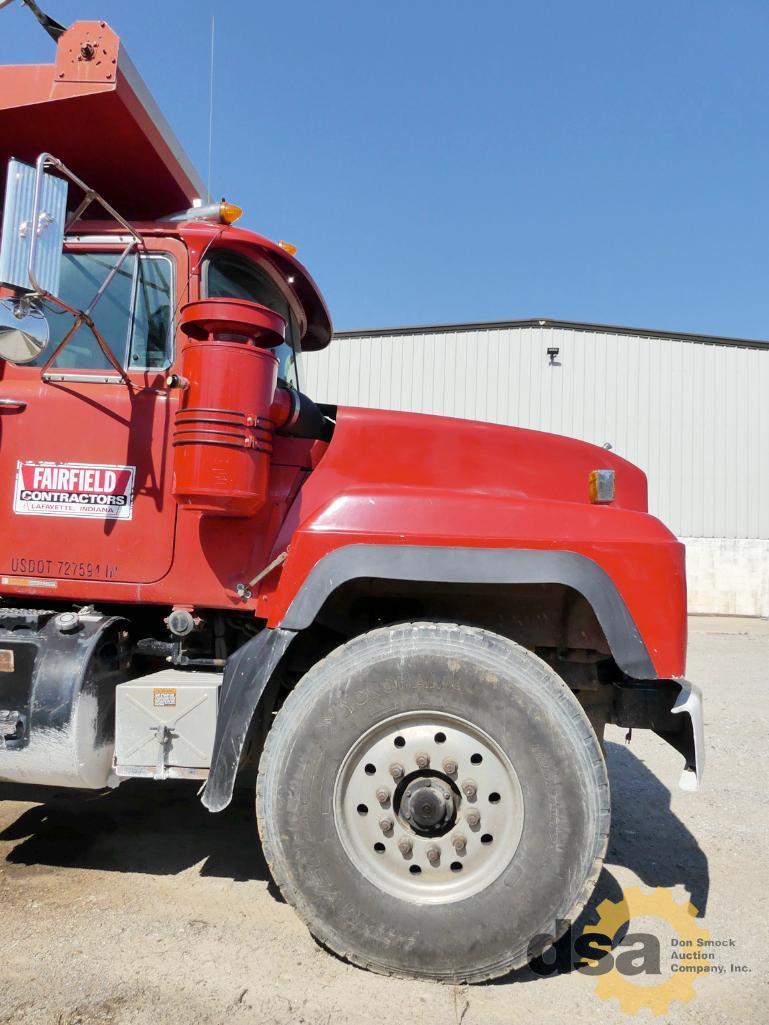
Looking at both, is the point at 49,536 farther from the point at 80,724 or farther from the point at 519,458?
the point at 519,458

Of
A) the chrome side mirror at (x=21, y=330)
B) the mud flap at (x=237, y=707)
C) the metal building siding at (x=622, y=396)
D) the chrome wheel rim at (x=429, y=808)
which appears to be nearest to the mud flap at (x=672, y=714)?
the chrome wheel rim at (x=429, y=808)

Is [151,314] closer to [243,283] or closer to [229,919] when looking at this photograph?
[243,283]

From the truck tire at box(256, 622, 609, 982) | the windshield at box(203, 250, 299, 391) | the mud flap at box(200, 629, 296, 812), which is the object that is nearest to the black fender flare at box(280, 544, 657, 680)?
the mud flap at box(200, 629, 296, 812)

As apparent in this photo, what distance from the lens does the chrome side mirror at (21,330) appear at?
7.50 feet

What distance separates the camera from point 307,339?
13.2ft

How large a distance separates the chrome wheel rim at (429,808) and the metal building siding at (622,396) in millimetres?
13586

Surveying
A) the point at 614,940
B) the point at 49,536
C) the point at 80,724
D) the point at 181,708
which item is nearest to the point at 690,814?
the point at 614,940

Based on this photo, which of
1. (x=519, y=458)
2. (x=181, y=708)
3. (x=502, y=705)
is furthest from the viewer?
(x=519, y=458)

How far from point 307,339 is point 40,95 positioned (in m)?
1.71

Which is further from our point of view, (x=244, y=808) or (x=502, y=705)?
(x=244, y=808)

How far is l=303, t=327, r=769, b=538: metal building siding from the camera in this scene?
51.2ft

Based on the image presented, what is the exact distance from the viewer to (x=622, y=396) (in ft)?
51.7

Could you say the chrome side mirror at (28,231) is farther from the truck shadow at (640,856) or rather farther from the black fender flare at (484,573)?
the truck shadow at (640,856)

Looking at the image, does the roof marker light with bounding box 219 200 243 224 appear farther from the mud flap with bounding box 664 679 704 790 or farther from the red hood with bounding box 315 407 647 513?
the mud flap with bounding box 664 679 704 790
